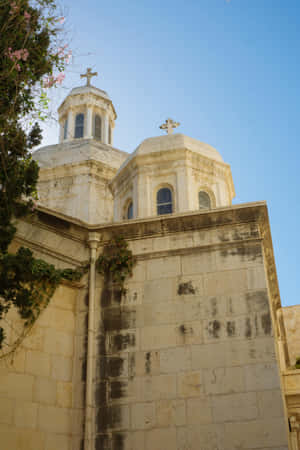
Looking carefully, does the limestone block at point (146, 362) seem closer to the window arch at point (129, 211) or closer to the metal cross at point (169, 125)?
the window arch at point (129, 211)

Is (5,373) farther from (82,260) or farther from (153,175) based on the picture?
(153,175)

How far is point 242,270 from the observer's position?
12195mm

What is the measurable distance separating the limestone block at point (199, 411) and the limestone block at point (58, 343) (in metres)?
2.60

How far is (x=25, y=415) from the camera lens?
10867 millimetres

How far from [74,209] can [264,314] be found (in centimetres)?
1884

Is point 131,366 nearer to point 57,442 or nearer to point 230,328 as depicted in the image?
point 57,442

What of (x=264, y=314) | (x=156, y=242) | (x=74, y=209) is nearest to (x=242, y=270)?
(x=264, y=314)

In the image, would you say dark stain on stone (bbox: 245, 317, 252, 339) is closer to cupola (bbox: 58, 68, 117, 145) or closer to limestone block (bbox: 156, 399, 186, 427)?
limestone block (bbox: 156, 399, 186, 427)

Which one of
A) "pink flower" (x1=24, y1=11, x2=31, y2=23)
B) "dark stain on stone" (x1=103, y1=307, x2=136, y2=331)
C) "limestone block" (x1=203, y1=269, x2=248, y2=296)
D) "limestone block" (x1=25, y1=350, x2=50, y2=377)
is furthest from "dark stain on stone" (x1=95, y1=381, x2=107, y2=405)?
"pink flower" (x1=24, y1=11, x2=31, y2=23)

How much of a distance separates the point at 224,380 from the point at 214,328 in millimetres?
1010

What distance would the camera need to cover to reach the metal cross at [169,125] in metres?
22.2

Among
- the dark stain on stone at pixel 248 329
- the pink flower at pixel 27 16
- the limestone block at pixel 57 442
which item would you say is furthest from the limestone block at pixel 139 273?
the pink flower at pixel 27 16

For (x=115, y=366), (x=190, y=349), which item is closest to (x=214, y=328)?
(x=190, y=349)

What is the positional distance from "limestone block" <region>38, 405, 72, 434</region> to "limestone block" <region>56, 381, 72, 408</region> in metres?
0.11
